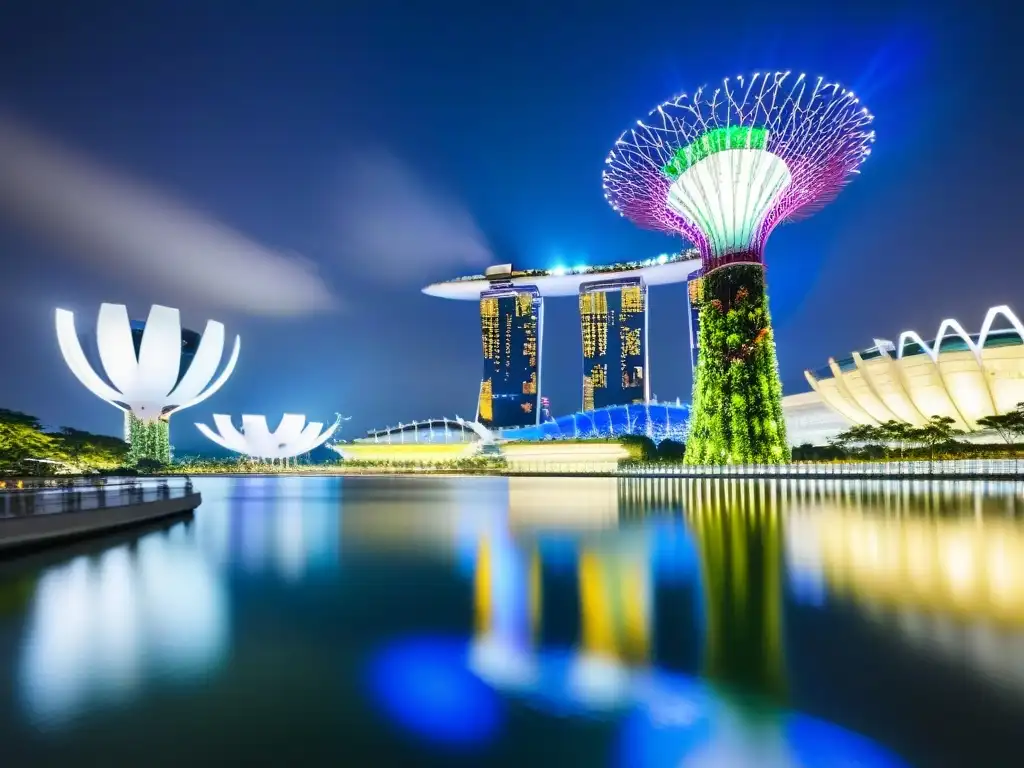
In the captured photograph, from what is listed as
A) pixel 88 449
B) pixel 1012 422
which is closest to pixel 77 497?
pixel 88 449

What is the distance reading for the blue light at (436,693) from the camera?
4184 millimetres

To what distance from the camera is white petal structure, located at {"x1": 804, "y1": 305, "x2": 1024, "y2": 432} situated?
38.9 m

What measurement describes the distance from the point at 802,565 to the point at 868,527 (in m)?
5.09

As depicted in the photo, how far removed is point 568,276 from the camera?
97.3m

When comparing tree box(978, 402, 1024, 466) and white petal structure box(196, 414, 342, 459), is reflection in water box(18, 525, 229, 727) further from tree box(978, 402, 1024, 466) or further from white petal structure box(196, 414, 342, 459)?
white petal structure box(196, 414, 342, 459)

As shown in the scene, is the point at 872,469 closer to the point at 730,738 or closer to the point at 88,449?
the point at 730,738

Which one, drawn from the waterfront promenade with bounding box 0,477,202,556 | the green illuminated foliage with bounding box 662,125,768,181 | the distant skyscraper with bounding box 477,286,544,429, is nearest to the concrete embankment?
the waterfront promenade with bounding box 0,477,202,556

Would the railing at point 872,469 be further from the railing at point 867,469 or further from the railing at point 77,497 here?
the railing at point 77,497

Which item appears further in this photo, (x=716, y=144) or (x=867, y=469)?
(x=867, y=469)

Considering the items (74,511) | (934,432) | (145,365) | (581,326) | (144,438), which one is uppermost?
(581,326)

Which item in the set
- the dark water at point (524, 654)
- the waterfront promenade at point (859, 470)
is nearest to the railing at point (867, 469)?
the waterfront promenade at point (859, 470)

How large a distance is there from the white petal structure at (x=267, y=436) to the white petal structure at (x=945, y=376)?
5417 cm

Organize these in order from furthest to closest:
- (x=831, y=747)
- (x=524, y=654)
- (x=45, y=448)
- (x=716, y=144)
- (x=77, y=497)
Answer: (x=716, y=144)
(x=45, y=448)
(x=77, y=497)
(x=524, y=654)
(x=831, y=747)

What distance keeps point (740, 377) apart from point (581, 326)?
63699mm
